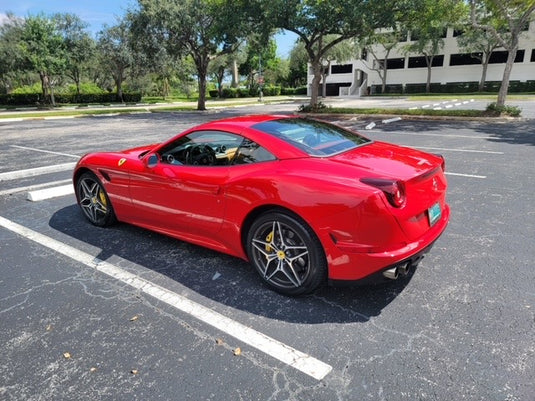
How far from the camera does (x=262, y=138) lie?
331 centimetres

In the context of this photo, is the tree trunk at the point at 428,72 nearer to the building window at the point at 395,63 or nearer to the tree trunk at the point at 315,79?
the building window at the point at 395,63

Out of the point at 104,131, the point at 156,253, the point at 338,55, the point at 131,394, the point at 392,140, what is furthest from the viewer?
the point at 338,55

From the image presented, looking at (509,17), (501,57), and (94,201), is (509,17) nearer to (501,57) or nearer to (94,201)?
(94,201)

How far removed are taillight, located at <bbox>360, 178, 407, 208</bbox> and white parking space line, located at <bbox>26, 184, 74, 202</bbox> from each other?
17.5 feet

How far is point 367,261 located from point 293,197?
703 millimetres

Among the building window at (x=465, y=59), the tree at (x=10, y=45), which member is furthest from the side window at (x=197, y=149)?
the building window at (x=465, y=59)

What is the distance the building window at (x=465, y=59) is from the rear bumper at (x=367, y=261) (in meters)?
52.6

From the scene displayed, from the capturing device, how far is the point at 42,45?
100 ft

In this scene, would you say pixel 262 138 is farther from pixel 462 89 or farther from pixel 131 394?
pixel 462 89

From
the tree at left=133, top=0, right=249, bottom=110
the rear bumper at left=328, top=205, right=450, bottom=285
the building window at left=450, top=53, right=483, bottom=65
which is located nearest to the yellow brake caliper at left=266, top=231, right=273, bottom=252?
the rear bumper at left=328, top=205, right=450, bottom=285

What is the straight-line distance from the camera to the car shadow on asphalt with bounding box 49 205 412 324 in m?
2.93

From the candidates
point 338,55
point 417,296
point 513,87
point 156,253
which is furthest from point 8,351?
point 513,87

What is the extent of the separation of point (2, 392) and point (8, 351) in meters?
0.42

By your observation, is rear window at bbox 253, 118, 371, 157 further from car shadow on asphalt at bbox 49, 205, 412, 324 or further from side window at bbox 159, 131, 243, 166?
car shadow on asphalt at bbox 49, 205, 412, 324
